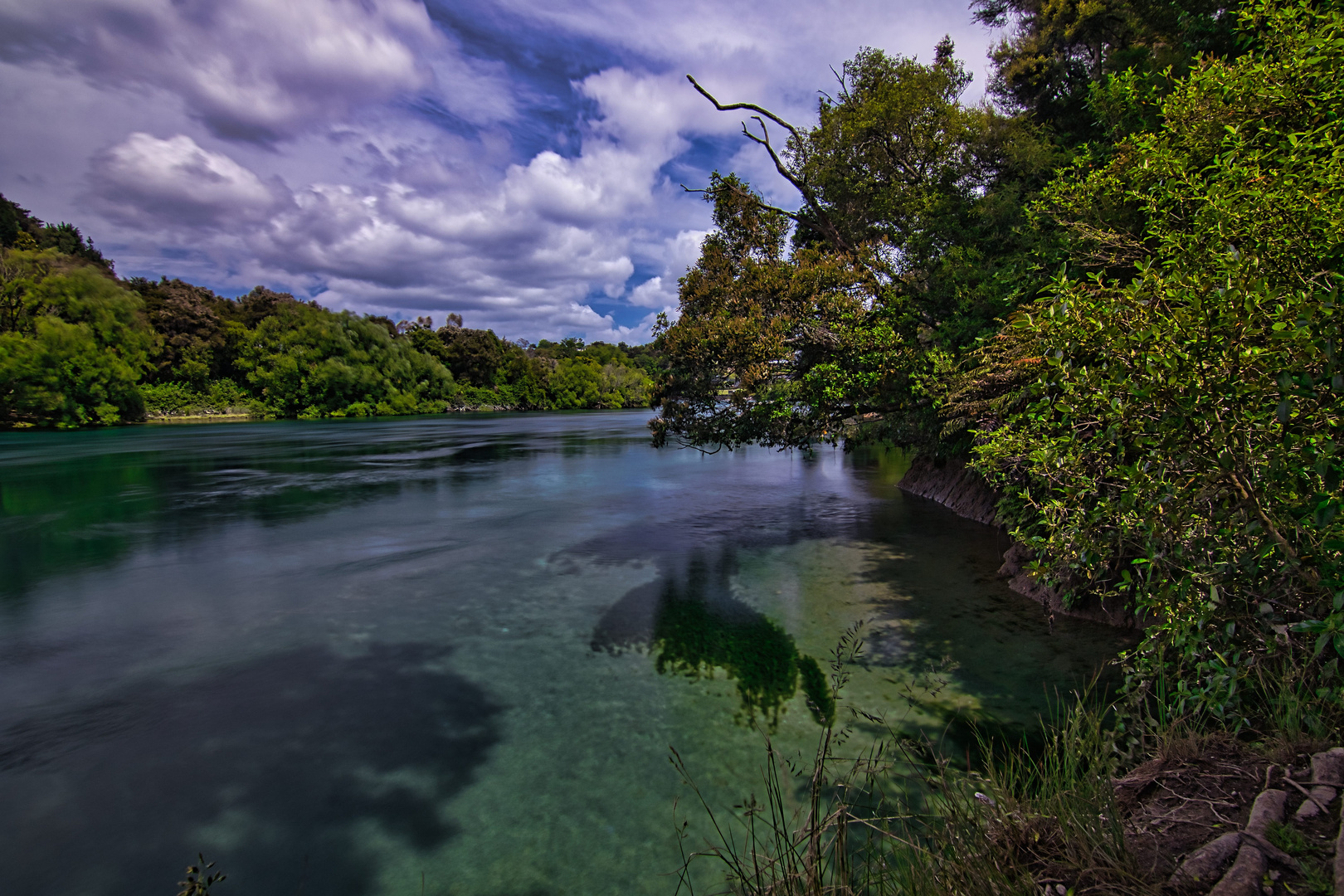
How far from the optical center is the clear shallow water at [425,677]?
4180mm

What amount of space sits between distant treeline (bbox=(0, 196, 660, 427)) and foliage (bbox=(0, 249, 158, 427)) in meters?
0.09

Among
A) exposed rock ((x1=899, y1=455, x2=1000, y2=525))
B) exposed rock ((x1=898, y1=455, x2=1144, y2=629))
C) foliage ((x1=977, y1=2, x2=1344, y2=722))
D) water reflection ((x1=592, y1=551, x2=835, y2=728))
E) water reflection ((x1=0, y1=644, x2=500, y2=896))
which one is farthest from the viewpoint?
exposed rock ((x1=899, y1=455, x2=1000, y2=525))

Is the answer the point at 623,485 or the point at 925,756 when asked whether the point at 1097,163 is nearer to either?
the point at 925,756

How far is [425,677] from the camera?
260 inches

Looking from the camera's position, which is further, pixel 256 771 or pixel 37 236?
pixel 37 236

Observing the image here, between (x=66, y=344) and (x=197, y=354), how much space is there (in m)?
15.1

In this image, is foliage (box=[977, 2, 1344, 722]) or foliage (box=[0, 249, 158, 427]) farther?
foliage (box=[0, 249, 158, 427])

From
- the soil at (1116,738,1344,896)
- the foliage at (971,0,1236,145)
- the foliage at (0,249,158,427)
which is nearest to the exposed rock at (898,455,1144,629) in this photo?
the soil at (1116,738,1344,896)

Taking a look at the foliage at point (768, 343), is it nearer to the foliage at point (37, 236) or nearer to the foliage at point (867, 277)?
the foliage at point (867, 277)

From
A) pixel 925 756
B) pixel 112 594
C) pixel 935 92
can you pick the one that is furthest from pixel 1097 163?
pixel 112 594

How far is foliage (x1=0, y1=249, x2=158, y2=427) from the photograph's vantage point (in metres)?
42.1

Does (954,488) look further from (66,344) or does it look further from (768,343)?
(66,344)

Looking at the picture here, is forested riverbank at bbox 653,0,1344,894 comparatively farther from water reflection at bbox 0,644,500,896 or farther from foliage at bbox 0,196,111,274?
foliage at bbox 0,196,111,274

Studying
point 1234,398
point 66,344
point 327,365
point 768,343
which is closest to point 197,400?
point 327,365
